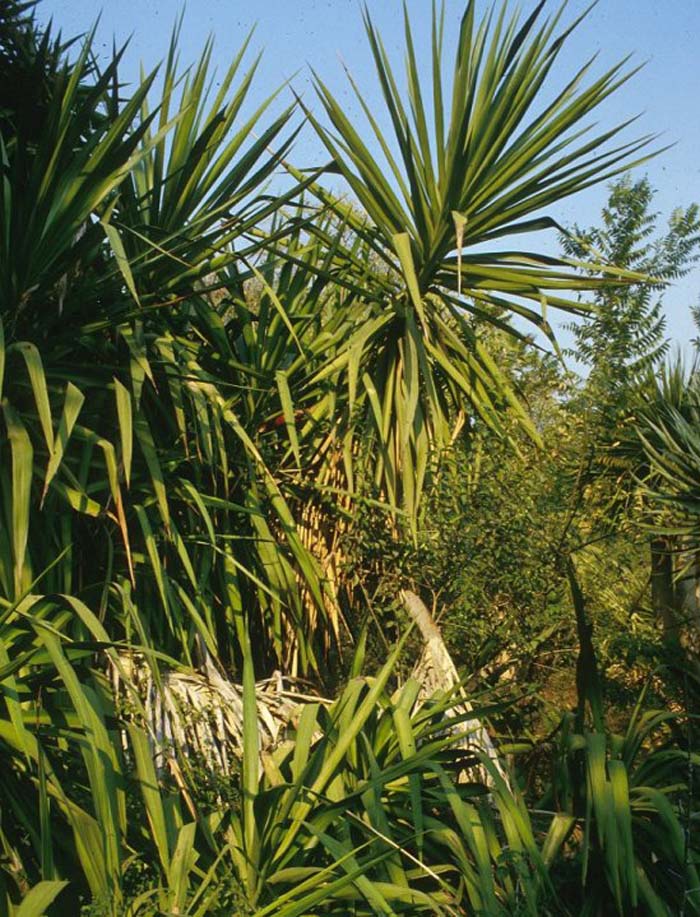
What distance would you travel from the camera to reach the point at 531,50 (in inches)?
232

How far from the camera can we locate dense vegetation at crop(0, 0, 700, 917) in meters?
3.90

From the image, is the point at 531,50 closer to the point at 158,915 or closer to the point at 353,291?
the point at 353,291

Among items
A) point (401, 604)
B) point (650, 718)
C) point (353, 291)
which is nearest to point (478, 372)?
point (353, 291)

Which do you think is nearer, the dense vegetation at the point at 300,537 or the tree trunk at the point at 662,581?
the dense vegetation at the point at 300,537

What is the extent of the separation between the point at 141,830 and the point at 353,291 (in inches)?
121

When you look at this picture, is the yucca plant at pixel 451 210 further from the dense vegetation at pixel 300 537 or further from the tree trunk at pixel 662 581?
the tree trunk at pixel 662 581

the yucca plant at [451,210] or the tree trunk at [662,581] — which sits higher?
the yucca plant at [451,210]

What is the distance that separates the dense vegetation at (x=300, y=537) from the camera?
390 cm

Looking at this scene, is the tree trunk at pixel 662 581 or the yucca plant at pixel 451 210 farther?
the tree trunk at pixel 662 581

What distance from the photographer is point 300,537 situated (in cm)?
613

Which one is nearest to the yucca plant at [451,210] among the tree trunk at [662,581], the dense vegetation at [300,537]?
the dense vegetation at [300,537]

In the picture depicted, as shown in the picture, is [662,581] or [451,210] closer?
[451,210]

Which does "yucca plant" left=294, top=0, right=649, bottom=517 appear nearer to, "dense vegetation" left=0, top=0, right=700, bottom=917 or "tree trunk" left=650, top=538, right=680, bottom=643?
"dense vegetation" left=0, top=0, right=700, bottom=917

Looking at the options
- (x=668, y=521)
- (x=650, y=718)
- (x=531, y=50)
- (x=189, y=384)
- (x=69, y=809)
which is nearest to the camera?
(x=69, y=809)
